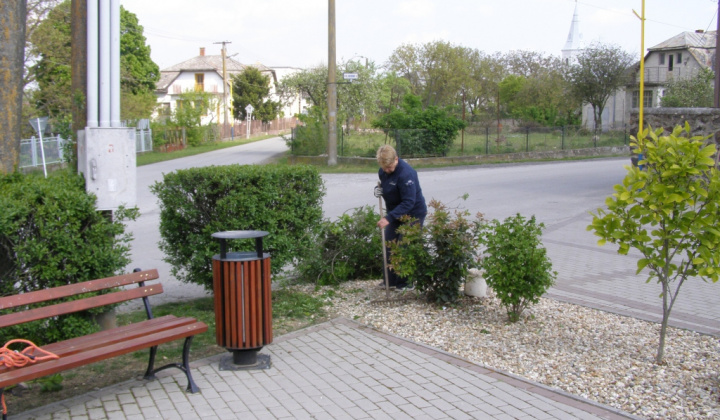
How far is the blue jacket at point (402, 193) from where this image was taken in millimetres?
6953

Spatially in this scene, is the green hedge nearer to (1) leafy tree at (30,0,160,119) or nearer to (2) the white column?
(2) the white column

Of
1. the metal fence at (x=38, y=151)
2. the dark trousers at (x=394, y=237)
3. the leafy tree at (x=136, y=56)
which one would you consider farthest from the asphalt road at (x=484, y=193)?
the leafy tree at (x=136, y=56)

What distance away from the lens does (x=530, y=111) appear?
42.4m

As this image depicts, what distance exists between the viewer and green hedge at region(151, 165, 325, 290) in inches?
248

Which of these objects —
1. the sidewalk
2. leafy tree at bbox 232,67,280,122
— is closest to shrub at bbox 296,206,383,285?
the sidewalk

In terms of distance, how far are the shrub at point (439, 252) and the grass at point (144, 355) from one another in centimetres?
97

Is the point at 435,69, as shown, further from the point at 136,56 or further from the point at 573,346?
the point at 573,346

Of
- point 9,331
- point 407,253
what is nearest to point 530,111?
point 407,253

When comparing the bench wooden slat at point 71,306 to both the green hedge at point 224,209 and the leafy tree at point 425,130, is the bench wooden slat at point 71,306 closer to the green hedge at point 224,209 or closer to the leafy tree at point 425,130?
the green hedge at point 224,209

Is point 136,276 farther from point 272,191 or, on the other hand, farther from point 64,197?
point 272,191

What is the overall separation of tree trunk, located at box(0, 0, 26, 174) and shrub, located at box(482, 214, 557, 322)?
4411 mm

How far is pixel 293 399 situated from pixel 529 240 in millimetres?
2612

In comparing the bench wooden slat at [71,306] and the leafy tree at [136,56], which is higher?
the leafy tree at [136,56]

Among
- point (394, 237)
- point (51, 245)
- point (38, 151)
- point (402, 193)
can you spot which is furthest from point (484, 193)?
point (38, 151)
